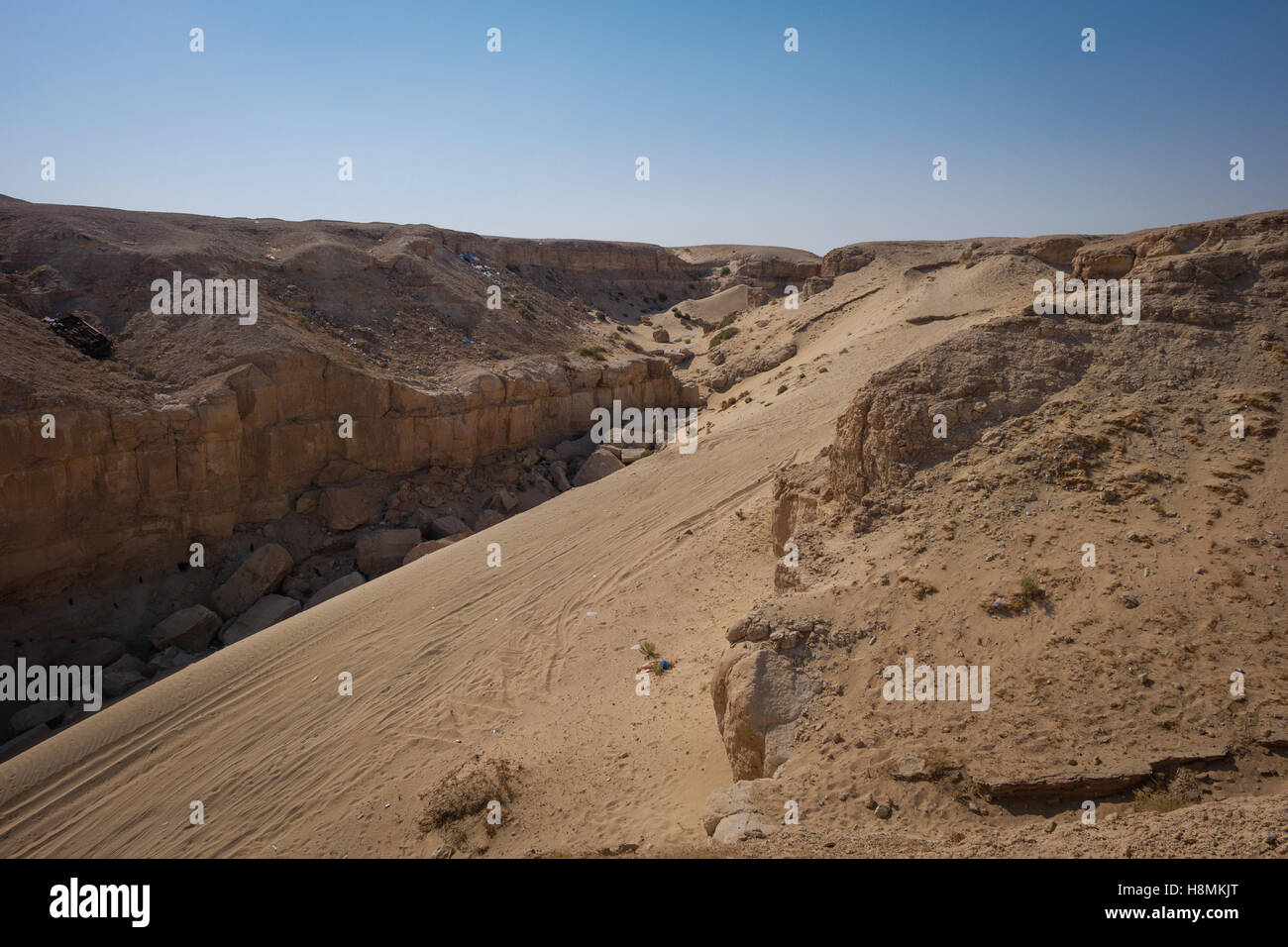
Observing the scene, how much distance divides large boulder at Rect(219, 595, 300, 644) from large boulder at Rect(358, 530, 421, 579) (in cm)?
167

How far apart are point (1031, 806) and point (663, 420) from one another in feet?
60.6

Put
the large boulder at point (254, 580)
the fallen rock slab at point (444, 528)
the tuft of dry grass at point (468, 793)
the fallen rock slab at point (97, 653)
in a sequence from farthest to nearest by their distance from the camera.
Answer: the fallen rock slab at point (444, 528) → the large boulder at point (254, 580) → the fallen rock slab at point (97, 653) → the tuft of dry grass at point (468, 793)

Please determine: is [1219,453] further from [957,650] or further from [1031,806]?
[1031,806]

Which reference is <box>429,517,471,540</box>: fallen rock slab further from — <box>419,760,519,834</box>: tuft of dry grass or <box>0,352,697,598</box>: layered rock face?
<box>419,760,519,834</box>: tuft of dry grass

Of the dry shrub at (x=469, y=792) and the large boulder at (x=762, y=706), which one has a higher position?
the large boulder at (x=762, y=706)

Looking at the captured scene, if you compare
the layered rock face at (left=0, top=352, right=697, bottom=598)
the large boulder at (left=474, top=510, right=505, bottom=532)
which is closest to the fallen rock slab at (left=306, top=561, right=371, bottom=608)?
the layered rock face at (left=0, top=352, right=697, bottom=598)

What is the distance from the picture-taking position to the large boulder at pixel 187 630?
12.3 metres

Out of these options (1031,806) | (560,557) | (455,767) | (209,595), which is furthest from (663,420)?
(1031,806)

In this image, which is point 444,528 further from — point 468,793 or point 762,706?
point 762,706

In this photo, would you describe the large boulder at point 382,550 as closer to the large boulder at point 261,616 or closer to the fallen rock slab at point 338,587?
the fallen rock slab at point 338,587

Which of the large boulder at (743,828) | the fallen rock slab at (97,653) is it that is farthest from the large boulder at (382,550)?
the large boulder at (743,828)

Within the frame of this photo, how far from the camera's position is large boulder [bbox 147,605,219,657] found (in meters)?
12.3

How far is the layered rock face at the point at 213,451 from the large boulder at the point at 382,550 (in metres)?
1.07

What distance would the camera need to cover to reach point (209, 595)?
13.7 m
